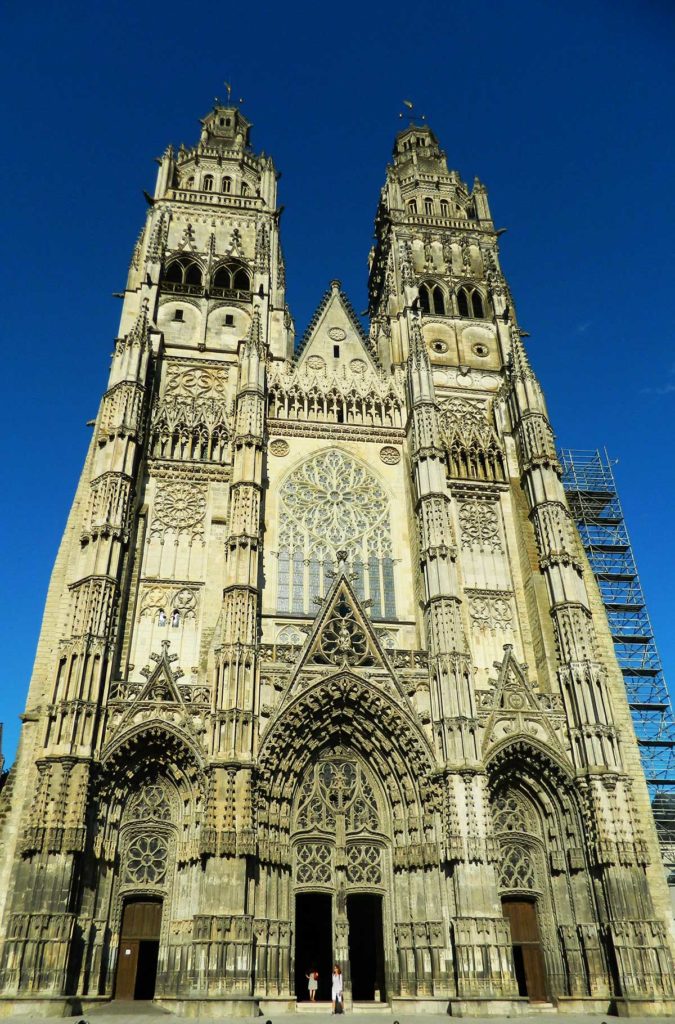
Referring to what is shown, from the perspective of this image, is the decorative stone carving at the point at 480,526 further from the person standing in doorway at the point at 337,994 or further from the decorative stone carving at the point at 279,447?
the person standing in doorway at the point at 337,994

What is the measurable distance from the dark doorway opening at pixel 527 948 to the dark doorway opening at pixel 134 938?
361 inches

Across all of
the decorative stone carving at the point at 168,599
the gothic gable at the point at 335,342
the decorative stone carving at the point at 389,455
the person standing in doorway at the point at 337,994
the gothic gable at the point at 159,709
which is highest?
the gothic gable at the point at 335,342

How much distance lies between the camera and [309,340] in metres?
30.6

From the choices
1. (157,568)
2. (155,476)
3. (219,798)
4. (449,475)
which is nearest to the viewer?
(219,798)

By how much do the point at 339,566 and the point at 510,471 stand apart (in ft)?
25.7

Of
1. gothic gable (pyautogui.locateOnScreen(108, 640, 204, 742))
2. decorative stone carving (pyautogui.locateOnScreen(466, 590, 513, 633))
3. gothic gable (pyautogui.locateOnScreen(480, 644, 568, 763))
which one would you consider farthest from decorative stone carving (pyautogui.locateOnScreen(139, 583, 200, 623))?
gothic gable (pyautogui.locateOnScreen(480, 644, 568, 763))

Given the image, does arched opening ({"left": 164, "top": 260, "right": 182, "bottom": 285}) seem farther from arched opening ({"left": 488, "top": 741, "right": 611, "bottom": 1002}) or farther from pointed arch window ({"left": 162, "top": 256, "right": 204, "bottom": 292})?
arched opening ({"left": 488, "top": 741, "right": 611, "bottom": 1002})

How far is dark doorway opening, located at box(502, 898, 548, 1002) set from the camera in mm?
20000

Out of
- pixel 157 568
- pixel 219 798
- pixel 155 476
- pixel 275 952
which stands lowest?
pixel 275 952

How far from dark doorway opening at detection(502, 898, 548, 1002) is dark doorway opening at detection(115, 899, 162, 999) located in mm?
9171

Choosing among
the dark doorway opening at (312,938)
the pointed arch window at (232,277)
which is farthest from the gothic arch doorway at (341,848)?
the pointed arch window at (232,277)

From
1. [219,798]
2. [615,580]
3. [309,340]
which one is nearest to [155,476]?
[309,340]

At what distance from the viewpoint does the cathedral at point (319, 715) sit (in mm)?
18391

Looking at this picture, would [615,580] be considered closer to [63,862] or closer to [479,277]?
[479,277]
